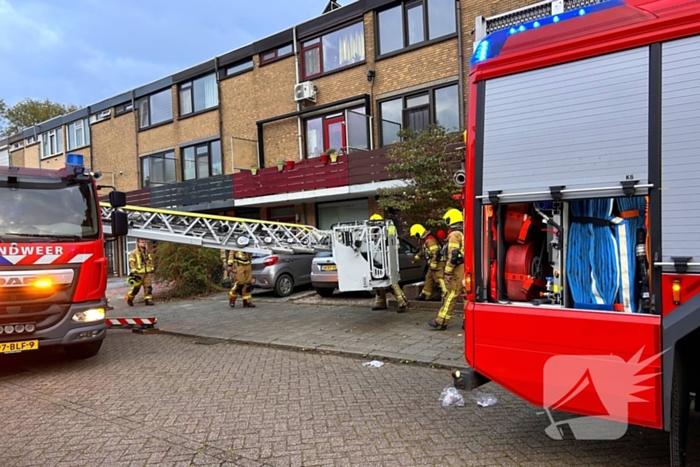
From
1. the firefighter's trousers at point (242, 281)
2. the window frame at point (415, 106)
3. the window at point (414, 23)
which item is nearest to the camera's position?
the firefighter's trousers at point (242, 281)

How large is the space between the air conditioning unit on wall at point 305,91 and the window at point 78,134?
14.3 m

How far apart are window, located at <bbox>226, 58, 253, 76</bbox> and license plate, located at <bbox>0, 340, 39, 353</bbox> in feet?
44.5

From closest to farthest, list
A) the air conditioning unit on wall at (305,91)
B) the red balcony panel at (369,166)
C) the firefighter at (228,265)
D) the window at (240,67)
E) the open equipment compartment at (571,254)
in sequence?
the open equipment compartment at (571,254) → the firefighter at (228,265) → the red balcony panel at (369,166) → the air conditioning unit on wall at (305,91) → the window at (240,67)

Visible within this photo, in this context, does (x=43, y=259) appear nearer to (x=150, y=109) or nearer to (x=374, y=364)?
(x=374, y=364)

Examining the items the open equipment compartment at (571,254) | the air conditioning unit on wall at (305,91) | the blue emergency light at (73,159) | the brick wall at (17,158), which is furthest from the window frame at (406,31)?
the brick wall at (17,158)

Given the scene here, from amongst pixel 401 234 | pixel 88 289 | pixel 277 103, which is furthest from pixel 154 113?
pixel 88 289

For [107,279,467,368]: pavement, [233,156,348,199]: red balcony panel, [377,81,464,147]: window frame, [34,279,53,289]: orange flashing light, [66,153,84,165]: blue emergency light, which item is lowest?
[107,279,467,368]: pavement

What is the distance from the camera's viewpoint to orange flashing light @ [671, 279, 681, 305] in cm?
254

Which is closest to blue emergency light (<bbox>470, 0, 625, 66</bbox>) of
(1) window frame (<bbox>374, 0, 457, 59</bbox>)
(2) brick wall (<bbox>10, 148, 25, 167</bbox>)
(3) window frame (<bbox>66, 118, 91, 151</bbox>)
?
(1) window frame (<bbox>374, 0, 457, 59</bbox>)

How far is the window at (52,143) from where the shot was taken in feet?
85.1

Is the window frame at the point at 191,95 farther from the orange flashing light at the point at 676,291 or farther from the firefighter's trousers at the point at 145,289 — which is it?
the orange flashing light at the point at 676,291

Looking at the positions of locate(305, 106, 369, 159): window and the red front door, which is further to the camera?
the red front door

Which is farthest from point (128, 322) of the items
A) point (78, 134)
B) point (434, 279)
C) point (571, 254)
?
point (78, 134)

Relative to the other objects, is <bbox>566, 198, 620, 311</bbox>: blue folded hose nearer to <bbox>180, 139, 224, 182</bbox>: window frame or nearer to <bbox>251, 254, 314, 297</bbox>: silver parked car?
<bbox>251, 254, 314, 297</bbox>: silver parked car
